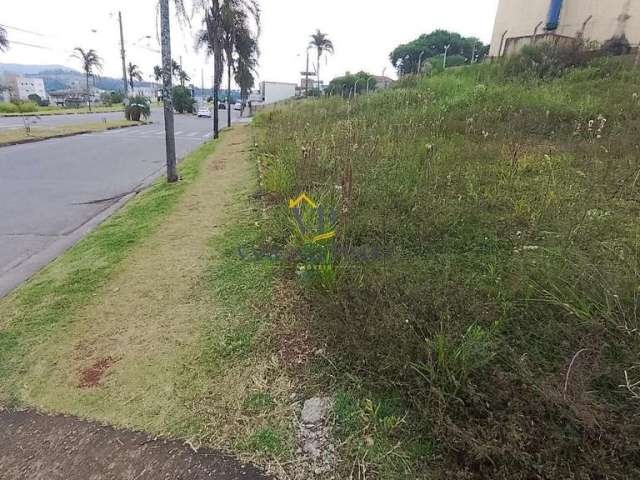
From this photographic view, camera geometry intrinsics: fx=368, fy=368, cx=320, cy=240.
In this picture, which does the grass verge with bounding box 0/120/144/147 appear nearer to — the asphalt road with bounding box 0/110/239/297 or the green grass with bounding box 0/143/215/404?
the asphalt road with bounding box 0/110/239/297

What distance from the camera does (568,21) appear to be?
14.7 metres

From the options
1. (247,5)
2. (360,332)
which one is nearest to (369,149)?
(360,332)

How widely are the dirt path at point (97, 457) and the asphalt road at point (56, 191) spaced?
215 cm

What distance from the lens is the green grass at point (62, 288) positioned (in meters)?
2.49

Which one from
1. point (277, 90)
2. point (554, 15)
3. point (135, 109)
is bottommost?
point (135, 109)

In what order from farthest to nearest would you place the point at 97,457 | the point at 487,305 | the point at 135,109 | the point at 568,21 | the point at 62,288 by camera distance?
the point at 135,109, the point at 568,21, the point at 62,288, the point at 487,305, the point at 97,457

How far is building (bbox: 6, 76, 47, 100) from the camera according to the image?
6816 cm

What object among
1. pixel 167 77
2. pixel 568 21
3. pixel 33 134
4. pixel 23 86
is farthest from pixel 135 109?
pixel 23 86

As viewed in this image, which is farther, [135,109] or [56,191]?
[135,109]

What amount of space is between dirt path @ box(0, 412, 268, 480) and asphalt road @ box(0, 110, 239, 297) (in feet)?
7.06

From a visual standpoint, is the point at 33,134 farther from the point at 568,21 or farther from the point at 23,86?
the point at 23,86

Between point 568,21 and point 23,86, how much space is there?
318 ft

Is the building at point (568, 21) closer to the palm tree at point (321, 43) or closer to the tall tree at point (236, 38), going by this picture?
the tall tree at point (236, 38)

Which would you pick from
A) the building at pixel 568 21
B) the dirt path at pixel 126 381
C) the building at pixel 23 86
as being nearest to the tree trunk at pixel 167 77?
the dirt path at pixel 126 381
